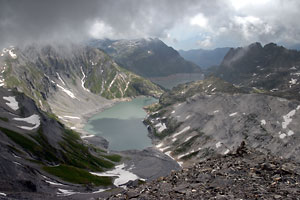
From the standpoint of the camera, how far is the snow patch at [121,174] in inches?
4478

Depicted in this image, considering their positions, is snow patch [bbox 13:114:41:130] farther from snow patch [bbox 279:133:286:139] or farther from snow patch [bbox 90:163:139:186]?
snow patch [bbox 279:133:286:139]

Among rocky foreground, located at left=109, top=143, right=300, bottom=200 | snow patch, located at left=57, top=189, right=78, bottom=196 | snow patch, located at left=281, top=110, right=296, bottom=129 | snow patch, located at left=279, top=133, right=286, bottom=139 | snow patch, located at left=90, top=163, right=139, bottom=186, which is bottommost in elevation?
rocky foreground, located at left=109, top=143, right=300, bottom=200

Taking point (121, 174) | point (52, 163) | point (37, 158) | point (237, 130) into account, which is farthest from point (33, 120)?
point (237, 130)

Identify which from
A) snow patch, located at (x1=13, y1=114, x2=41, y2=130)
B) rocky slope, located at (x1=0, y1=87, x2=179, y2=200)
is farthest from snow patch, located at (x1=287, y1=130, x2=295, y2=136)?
snow patch, located at (x1=13, y1=114, x2=41, y2=130)

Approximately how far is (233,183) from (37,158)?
8933cm

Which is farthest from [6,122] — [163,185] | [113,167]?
[163,185]

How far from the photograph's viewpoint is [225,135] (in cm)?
16238

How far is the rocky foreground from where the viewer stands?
25875 mm

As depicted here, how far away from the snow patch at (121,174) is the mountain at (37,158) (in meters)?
3.54

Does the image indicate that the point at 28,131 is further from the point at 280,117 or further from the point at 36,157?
the point at 280,117

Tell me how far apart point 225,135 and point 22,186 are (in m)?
127

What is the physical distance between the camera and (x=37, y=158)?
329 ft

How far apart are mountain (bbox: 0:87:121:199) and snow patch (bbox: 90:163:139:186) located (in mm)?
3536

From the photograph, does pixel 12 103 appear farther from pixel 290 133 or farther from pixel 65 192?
pixel 290 133
